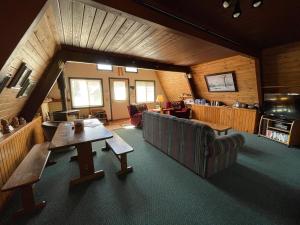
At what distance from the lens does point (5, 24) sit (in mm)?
1231

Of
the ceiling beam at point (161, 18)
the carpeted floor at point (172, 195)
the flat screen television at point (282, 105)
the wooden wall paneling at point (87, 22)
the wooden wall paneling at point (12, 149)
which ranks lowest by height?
the carpeted floor at point (172, 195)

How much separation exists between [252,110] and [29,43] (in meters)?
5.44

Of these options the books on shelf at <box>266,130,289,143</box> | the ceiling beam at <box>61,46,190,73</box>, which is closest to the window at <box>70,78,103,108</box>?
the ceiling beam at <box>61,46,190,73</box>

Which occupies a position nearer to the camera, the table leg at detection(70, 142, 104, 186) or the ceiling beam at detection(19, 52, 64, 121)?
the table leg at detection(70, 142, 104, 186)

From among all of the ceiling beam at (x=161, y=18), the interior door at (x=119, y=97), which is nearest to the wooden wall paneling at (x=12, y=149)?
the ceiling beam at (x=161, y=18)

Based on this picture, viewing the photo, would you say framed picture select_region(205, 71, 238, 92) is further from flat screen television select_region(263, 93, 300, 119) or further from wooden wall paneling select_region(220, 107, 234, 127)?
flat screen television select_region(263, 93, 300, 119)

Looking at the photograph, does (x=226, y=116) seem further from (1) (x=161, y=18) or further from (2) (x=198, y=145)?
(1) (x=161, y=18)

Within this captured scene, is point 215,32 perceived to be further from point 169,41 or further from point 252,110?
point 252,110

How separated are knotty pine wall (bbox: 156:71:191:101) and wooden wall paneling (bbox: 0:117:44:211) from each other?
553 cm

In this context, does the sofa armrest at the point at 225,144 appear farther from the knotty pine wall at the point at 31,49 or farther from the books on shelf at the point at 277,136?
the knotty pine wall at the point at 31,49

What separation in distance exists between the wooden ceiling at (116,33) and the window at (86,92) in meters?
3.29

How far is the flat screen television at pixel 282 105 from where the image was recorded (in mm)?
3262

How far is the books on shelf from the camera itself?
343 cm

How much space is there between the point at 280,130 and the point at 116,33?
453 cm
